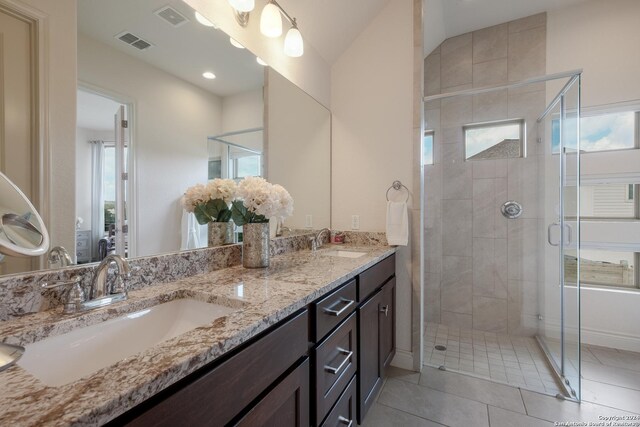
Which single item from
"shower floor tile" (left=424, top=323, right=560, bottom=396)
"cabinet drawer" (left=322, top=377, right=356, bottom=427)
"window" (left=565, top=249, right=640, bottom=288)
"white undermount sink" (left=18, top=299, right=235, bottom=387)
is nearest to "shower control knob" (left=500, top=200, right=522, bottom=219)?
"window" (left=565, top=249, right=640, bottom=288)

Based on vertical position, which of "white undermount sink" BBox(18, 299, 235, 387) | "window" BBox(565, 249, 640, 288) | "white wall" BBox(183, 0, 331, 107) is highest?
"white wall" BBox(183, 0, 331, 107)

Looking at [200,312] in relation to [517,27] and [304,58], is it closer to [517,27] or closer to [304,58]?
[304,58]

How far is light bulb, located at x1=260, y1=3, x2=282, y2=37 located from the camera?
1517mm

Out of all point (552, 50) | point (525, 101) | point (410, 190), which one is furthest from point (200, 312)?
point (552, 50)

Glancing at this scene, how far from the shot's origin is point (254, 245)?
1333 millimetres

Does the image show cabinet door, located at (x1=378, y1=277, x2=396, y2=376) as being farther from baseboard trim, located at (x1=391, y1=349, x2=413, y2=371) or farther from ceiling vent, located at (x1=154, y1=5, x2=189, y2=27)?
ceiling vent, located at (x1=154, y1=5, x2=189, y2=27)

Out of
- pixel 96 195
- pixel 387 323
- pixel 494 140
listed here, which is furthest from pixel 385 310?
pixel 494 140

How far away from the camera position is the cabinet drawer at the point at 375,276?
144 cm

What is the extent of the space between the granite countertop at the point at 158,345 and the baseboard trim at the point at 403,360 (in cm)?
120

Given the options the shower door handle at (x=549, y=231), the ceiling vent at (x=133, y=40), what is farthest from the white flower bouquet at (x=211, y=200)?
the shower door handle at (x=549, y=231)

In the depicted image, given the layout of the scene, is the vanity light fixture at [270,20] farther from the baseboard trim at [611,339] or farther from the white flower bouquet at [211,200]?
the baseboard trim at [611,339]

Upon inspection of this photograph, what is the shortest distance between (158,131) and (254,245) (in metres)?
0.61

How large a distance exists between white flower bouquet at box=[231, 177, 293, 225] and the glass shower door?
1.84 m

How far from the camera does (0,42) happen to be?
70cm
